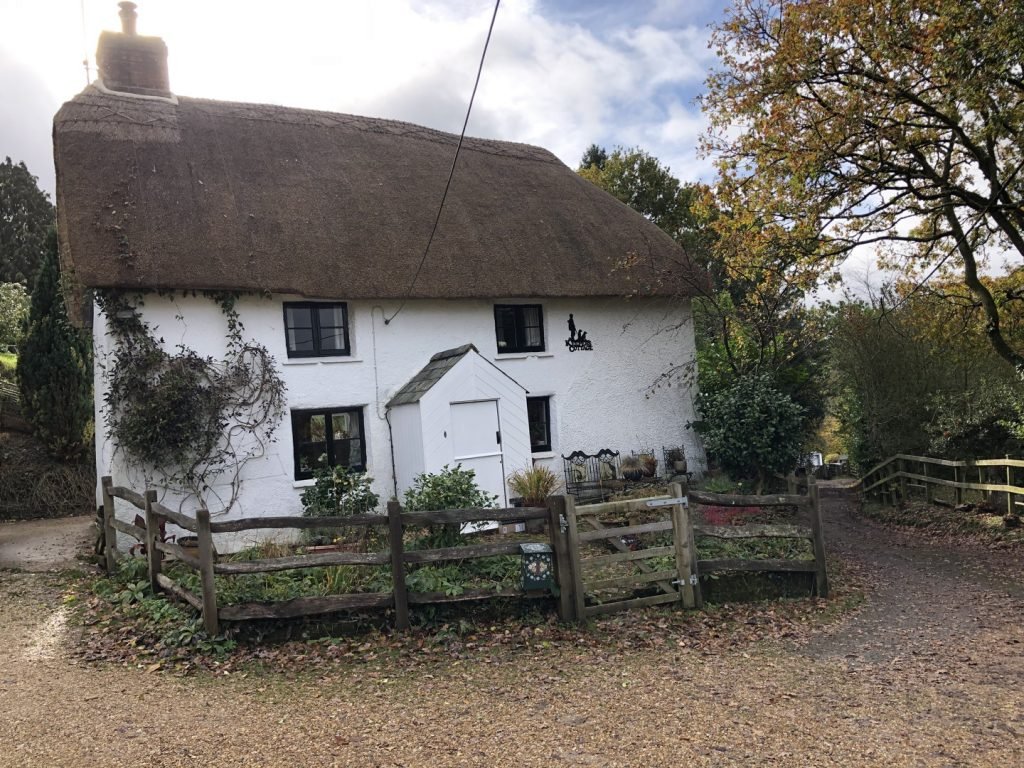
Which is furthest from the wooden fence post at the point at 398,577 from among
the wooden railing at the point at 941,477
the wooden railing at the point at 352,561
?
the wooden railing at the point at 941,477

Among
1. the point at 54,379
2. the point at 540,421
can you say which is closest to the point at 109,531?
the point at 540,421

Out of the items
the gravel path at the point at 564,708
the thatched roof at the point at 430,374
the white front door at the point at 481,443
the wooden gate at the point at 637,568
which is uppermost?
the thatched roof at the point at 430,374

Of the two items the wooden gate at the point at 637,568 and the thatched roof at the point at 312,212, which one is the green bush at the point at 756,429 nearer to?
the thatched roof at the point at 312,212

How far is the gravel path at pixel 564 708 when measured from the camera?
4680mm

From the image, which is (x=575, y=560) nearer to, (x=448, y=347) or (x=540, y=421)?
(x=448, y=347)

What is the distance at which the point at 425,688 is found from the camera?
19.7 ft

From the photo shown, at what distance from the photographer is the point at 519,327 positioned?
14.9 meters

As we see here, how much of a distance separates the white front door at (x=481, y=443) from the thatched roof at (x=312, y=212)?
85.8 inches

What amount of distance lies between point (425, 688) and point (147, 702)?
2.07 m

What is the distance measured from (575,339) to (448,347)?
110 inches

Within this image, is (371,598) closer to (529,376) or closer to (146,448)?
(146,448)

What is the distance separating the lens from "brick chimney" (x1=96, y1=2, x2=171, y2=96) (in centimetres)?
1490

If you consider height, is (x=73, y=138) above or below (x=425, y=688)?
above

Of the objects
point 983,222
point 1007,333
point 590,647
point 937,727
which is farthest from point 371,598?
point 1007,333
